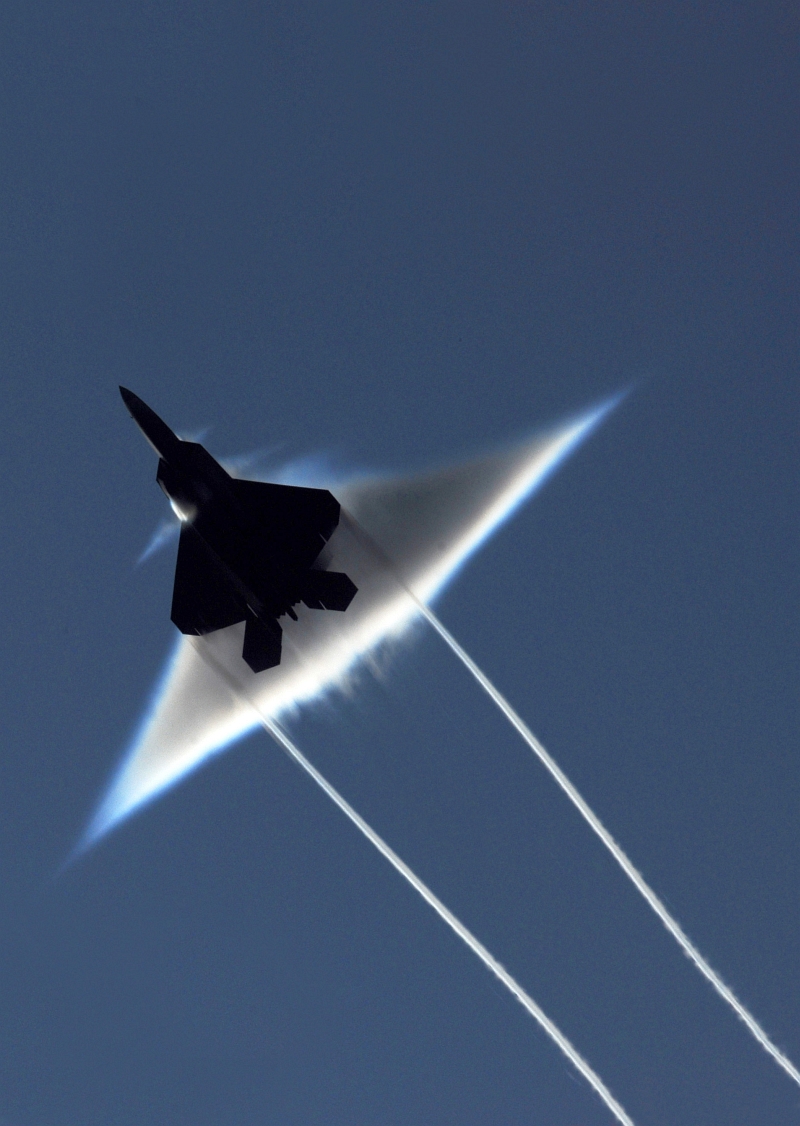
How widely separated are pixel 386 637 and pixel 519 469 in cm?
895

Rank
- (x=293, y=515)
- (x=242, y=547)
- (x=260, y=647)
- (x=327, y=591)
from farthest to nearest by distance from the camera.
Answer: (x=260, y=647), (x=293, y=515), (x=327, y=591), (x=242, y=547)

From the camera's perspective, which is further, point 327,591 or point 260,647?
point 260,647

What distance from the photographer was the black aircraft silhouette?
38.1m

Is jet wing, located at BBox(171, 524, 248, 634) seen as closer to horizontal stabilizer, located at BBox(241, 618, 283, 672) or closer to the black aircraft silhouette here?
the black aircraft silhouette

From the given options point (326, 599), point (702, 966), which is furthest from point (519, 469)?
point (702, 966)

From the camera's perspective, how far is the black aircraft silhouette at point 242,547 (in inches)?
1501

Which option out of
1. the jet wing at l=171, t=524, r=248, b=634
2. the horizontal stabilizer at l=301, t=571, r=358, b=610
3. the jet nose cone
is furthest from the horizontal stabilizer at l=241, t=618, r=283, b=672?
the jet nose cone

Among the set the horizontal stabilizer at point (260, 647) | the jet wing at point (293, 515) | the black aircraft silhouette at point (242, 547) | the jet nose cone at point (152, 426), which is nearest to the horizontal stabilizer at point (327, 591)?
the black aircraft silhouette at point (242, 547)

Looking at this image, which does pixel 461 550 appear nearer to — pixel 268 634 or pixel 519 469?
pixel 519 469

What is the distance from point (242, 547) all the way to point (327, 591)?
438cm

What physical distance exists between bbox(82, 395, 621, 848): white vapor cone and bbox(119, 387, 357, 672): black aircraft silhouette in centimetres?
66

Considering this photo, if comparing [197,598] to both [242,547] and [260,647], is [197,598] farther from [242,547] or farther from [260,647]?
[242,547]

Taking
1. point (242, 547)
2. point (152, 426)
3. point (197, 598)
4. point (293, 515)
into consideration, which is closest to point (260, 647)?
point (197, 598)

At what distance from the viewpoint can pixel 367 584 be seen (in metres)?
41.3
